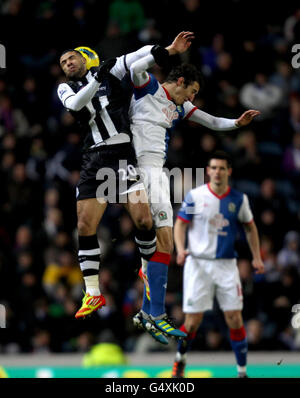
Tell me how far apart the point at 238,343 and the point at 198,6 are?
12.8 feet

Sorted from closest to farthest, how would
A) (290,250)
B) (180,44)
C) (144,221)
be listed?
(180,44)
(144,221)
(290,250)

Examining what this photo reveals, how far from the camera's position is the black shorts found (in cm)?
662

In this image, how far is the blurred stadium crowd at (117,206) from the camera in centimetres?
962

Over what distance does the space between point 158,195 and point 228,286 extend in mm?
1845

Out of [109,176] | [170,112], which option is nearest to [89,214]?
→ [109,176]

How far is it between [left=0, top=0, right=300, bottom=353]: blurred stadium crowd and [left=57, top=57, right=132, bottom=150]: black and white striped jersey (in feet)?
8.27

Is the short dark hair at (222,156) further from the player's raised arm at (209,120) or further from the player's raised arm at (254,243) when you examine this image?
the player's raised arm at (209,120)

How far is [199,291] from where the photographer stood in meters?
8.28

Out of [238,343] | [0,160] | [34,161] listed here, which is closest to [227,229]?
[238,343]

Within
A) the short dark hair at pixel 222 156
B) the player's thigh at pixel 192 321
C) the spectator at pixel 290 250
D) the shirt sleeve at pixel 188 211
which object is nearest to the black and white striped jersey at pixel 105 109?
the short dark hair at pixel 222 156

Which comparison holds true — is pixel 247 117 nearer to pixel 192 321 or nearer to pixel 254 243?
pixel 254 243

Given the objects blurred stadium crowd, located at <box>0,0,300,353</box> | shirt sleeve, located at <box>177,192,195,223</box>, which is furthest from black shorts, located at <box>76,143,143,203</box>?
blurred stadium crowd, located at <box>0,0,300,353</box>

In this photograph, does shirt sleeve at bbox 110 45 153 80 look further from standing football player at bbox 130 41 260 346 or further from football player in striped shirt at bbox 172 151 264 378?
football player in striped shirt at bbox 172 151 264 378

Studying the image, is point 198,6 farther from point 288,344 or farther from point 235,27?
point 288,344
